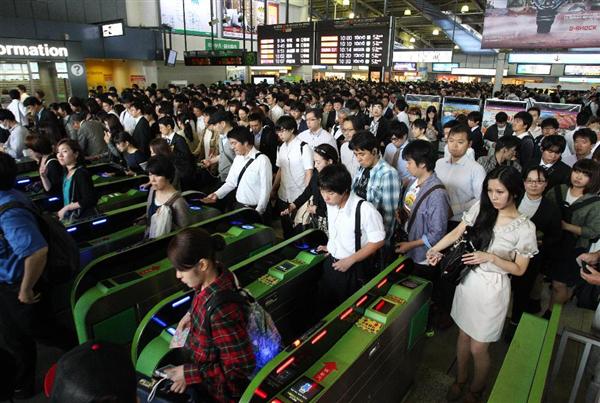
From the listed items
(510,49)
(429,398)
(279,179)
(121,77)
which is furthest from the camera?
(121,77)

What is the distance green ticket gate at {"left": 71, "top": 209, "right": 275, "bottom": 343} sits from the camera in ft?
9.03

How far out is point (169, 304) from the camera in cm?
252

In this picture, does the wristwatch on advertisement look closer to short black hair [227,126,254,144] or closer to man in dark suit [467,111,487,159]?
man in dark suit [467,111,487,159]

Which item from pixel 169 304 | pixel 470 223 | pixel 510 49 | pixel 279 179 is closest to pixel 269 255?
pixel 169 304

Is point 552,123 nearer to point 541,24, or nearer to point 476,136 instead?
point 476,136

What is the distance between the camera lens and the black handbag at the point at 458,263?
2.53 m

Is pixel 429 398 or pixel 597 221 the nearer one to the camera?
pixel 429 398

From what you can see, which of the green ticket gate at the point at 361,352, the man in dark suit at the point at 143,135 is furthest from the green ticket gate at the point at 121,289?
the man in dark suit at the point at 143,135

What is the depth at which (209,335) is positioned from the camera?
1811 mm

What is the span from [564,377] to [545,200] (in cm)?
138

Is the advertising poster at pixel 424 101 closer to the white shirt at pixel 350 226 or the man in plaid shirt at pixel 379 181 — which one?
the man in plaid shirt at pixel 379 181

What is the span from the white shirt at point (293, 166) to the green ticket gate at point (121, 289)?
4.32ft

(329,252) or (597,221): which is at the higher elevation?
(597,221)

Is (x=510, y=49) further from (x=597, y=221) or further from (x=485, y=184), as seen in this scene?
(x=485, y=184)
